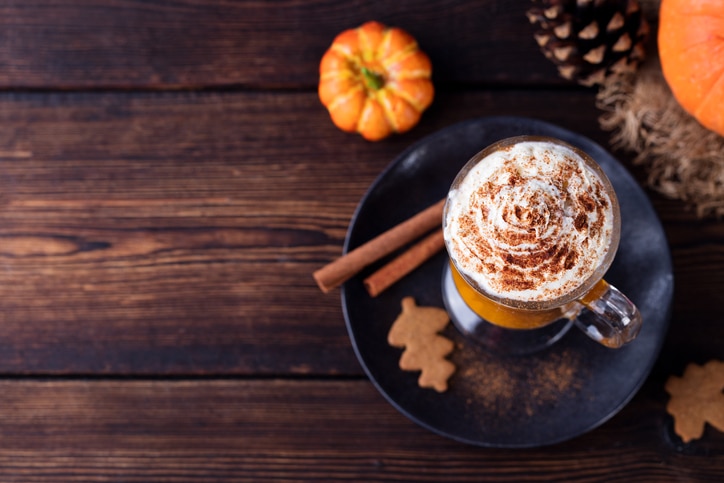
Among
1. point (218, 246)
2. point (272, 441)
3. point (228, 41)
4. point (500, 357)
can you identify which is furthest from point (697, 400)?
point (228, 41)

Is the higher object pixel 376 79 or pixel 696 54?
pixel 696 54

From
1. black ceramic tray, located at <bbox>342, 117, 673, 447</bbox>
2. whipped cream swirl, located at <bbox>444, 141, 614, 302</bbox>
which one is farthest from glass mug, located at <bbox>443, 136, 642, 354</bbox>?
black ceramic tray, located at <bbox>342, 117, 673, 447</bbox>

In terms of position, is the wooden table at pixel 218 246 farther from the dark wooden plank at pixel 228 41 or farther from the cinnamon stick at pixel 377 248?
the cinnamon stick at pixel 377 248

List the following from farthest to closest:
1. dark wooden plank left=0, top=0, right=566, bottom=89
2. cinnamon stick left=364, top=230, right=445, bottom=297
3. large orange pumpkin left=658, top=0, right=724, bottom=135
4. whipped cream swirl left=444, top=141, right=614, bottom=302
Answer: dark wooden plank left=0, top=0, right=566, bottom=89, cinnamon stick left=364, top=230, right=445, bottom=297, large orange pumpkin left=658, top=0, right=724, bottom=135, whipped cream swirl left=444, top=141, right=614, bottom=302

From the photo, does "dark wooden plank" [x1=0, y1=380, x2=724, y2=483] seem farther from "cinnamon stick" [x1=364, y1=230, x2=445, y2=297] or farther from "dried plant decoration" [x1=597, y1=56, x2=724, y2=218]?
"dried plant decoration" [x1=597, y1=56, x2=724, y2=218]

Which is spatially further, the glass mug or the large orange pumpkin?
the large orange pumpkin

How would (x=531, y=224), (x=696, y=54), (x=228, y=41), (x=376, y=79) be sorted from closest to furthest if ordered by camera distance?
1. (x=531, y=224)
2. (x=696, y=54)
3. (x=376, y=79)
4. (x=228, y=41)

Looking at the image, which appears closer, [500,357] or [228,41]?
[500,357]

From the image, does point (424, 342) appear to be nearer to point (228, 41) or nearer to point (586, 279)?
point (586, 279)
